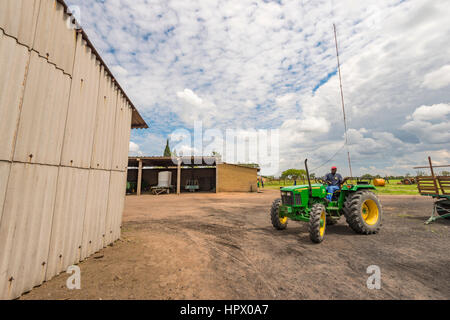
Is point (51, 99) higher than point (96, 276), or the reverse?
point (51, 99)

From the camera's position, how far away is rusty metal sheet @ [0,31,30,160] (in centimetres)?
258

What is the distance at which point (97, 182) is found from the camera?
181 inches

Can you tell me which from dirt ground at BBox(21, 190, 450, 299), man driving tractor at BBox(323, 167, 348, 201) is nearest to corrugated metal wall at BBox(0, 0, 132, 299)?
dirt ground at BBox(21, 190, 450, 299)

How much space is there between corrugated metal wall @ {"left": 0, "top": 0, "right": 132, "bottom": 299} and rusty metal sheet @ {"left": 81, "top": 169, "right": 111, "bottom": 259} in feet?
0.08

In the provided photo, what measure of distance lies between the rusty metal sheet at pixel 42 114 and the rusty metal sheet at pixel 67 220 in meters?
0.49

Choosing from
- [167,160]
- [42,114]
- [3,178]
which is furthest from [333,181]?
[167,160]

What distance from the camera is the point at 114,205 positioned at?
5359 millimetres

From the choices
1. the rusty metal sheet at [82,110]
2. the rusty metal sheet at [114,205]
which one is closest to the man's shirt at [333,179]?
the rusty metal sheet at [114,205]

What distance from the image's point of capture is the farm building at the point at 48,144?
268 centimetres

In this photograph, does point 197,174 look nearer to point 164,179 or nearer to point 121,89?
point 164,179
